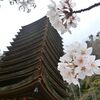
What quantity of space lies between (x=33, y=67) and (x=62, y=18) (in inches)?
306

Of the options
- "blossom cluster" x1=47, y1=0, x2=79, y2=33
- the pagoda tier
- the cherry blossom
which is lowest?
the cherry blossom

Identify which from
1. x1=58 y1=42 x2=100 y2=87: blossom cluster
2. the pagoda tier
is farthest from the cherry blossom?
the pagoda tier

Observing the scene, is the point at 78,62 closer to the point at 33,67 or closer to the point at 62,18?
the point at 62,18

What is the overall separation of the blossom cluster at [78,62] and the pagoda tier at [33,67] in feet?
19.7

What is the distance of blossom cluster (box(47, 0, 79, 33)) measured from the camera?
1663 mm

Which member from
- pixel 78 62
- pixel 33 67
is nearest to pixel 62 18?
pixel 78 62

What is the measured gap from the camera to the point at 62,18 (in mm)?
1721

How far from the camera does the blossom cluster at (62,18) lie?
65.5 inches

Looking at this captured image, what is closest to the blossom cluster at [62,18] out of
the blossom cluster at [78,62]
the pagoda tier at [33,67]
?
the blossom cluster at [78,62]

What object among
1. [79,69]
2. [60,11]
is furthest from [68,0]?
[79,69]

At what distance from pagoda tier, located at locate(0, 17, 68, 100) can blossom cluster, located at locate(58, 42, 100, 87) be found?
6010 millimetres

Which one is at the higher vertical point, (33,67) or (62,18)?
(33,67)

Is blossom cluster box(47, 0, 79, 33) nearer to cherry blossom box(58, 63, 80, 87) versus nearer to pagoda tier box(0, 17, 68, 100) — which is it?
cherry blossom box(58, 63, 80, 87)

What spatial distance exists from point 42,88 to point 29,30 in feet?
24.2
